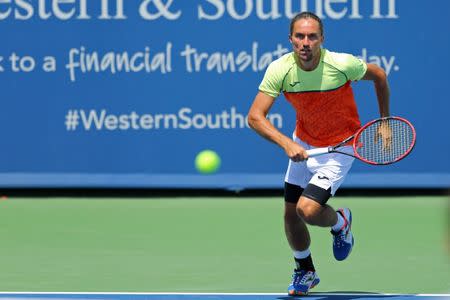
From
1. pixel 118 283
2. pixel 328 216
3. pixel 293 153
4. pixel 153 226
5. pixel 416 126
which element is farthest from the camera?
pixel 416 126

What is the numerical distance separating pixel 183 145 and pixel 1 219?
1.70 metres

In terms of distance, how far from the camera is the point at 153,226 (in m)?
8.65

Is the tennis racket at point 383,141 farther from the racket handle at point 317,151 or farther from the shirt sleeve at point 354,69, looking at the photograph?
the shirt sleeve at point 354,69

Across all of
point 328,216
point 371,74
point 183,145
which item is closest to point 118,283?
point 328,216

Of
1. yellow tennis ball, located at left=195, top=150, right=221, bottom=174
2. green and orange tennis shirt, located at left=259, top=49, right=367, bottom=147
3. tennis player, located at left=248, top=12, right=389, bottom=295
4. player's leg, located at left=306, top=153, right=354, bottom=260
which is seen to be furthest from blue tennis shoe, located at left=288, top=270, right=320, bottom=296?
yellow tennis ball, located at left=195, top=150, right=221, bottom=174

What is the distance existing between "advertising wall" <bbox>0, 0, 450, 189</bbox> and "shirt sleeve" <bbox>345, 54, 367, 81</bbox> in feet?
12.1

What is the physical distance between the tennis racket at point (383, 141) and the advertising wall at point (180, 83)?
370cm

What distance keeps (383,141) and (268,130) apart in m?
0.63

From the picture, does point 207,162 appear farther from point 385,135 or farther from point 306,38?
point 306,38

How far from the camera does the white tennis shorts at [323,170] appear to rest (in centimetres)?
596

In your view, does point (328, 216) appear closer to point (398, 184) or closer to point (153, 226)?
point (153, 226)

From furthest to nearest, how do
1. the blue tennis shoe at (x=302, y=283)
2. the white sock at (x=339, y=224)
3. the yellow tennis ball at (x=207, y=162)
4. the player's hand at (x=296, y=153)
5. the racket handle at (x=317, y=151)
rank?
the yellow tennis ball at (x=207, y=162) → the white sock at (x=339, y=224) → the blue tennis shoe at (x=302, y=283) → the racket handle at (x=317, y=151) → the player's hand at (x=296, y=153)

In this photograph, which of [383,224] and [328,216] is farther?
[383,224]

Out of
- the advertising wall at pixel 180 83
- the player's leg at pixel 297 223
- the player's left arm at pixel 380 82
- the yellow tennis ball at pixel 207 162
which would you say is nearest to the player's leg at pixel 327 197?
the player's leg at pixel 297 223
